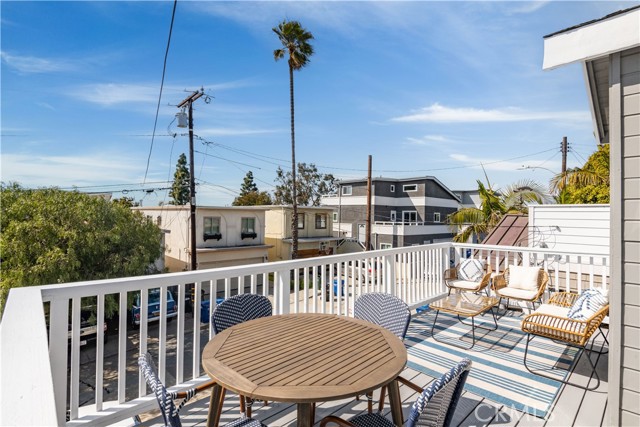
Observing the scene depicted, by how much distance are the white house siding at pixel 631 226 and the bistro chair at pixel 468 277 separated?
2.65 meters

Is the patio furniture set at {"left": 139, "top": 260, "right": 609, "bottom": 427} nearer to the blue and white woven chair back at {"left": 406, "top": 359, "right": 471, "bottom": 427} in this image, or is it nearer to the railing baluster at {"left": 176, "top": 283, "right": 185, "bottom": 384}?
the blue and white woven chair back at {"left": 406, "top": 359, "right": 471, "bottom": 427}

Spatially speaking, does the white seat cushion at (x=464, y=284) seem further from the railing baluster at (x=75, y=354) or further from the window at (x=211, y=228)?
the window at (x=211, y=228)

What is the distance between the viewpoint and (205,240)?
62.5 ft

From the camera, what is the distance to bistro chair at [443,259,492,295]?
15.9 feet

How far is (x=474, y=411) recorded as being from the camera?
98.1 inches

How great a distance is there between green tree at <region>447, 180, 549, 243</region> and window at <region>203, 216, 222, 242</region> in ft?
43.3

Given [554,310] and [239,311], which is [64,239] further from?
[554,310]

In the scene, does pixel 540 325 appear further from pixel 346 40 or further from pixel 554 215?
pixel 346 40

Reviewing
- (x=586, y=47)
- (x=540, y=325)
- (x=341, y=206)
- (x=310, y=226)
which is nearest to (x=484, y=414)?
(x=540, y=325)

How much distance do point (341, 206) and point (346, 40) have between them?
1979 cm

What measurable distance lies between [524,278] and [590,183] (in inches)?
355

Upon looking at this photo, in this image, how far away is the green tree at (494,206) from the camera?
13.2 m

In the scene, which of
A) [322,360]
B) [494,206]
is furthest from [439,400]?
[494,206]

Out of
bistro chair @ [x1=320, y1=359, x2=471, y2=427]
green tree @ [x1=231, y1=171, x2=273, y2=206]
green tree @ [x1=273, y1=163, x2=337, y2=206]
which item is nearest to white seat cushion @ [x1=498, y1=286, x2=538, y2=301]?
bistro chair @ [x1=320, y1=359, x2=471, y2=427]
